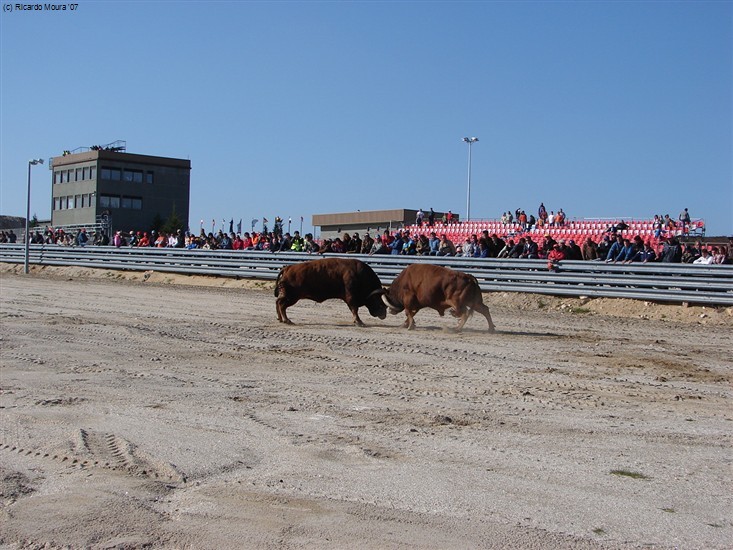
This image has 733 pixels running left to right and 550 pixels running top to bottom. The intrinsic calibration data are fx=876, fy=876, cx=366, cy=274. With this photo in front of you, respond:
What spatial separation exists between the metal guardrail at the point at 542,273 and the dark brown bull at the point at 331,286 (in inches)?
240

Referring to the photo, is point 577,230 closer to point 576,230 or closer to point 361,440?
point 576,230

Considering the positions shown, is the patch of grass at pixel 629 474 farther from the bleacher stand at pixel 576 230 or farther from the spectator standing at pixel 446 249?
the bleacher stand at pixel 576 230

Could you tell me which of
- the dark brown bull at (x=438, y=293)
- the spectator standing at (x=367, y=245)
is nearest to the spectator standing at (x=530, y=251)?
the spectator standing at (x=367, y=245)

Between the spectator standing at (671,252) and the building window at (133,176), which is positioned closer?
the spectator standing at (671,252)

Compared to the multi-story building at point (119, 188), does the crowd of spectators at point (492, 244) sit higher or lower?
lower

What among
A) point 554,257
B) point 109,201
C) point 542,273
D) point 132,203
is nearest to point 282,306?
point 542,273

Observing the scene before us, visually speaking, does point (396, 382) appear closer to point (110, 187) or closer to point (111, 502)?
point (111, 502)

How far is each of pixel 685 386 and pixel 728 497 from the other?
452 cm

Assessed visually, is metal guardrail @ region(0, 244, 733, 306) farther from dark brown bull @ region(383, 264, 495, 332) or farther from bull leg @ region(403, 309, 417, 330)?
bull leg @ region(403, 309, 417, 330)

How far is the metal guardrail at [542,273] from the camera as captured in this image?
18375 millimetres

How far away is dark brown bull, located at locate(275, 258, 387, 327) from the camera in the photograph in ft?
53.7

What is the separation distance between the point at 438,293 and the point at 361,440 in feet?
27.4

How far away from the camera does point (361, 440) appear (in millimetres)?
7254

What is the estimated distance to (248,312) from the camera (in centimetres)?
1902
